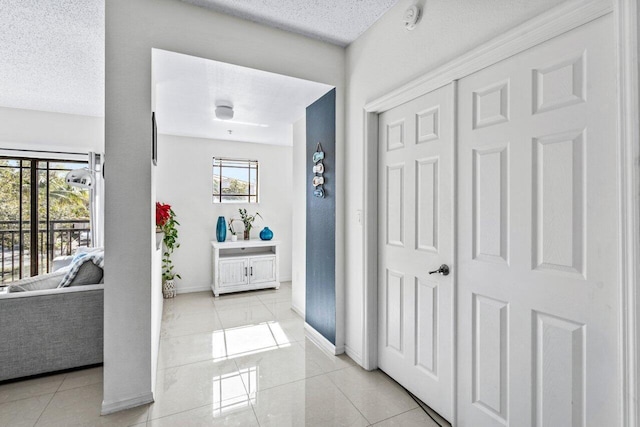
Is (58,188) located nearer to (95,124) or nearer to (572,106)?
(95,124)

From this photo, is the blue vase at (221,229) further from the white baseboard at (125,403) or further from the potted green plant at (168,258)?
the white baseboard at (125,403)

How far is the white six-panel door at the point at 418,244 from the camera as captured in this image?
1834 millimetres

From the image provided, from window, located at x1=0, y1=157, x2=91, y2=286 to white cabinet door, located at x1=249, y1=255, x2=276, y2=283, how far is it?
7.96 feet

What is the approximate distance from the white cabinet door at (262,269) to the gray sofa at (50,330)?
2281mm

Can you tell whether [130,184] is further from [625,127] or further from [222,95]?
[625,127]

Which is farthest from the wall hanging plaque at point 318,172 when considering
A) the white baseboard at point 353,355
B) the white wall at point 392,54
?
the white baseboard at point 353,355

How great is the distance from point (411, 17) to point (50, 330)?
3.44 m

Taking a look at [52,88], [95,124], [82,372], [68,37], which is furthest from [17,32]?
[82,372]

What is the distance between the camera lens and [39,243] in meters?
4.37

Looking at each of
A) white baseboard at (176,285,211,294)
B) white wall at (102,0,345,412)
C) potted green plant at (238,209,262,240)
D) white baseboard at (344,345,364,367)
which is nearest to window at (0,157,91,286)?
white baseboard at (176,285,211,294)

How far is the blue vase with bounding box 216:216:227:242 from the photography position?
4719 mm

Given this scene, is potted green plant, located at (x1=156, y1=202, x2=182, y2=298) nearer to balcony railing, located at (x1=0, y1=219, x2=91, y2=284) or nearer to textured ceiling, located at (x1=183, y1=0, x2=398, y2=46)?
balcony railing, located at (x1=0, y1=219, x2=91, y2=284)

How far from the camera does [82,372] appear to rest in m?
2.46

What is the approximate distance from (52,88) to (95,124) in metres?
1.05
